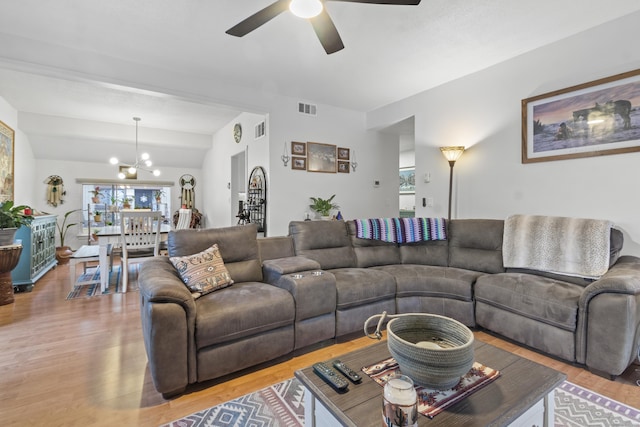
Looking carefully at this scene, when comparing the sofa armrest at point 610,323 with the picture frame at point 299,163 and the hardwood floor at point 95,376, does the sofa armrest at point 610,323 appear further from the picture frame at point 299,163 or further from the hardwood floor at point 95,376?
the picture frame at point 299,163

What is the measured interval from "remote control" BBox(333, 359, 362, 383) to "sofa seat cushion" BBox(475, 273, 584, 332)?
70.3 inches

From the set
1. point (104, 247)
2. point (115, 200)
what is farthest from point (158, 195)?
point (104, 247)

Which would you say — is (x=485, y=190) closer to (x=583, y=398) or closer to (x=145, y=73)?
(x=583, y=398)

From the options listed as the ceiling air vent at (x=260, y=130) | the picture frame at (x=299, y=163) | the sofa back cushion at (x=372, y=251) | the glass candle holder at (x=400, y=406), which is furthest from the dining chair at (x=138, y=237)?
the glass candle holder at (x=400, y=406)

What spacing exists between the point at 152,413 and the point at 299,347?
0.99 meters

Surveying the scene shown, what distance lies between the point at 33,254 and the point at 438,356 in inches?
204

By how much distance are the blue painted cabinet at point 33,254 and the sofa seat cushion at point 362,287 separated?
4015 mm

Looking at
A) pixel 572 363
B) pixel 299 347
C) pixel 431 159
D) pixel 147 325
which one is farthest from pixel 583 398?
pixel 431 159

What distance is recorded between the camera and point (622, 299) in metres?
1.87

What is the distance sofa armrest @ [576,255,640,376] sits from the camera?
6.10 feet

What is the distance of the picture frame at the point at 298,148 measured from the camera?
4.53 metres

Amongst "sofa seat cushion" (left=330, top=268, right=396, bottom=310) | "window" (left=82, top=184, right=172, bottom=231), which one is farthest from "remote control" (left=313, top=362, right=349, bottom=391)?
"window" (left=82, top=184, right=172, bottom=231)

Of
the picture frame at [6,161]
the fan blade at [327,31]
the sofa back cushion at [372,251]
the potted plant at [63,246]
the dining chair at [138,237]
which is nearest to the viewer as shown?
the fan blade at [327,31]

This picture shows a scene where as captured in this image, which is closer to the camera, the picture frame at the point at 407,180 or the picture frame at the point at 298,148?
the picture frame at the point at 298,148
